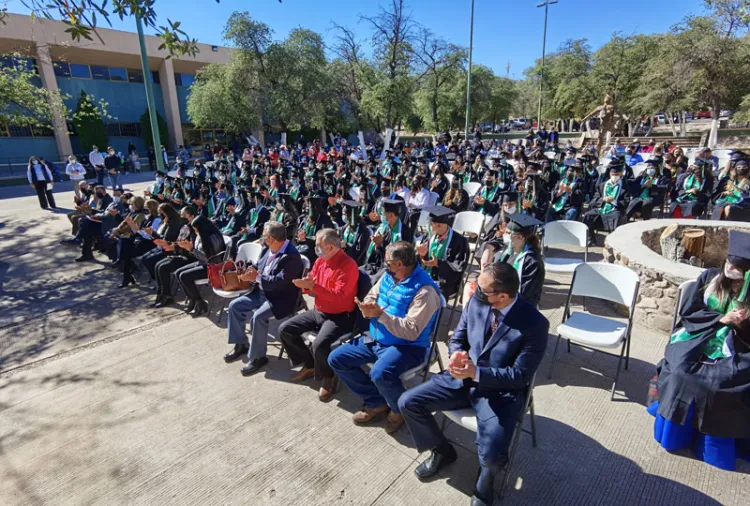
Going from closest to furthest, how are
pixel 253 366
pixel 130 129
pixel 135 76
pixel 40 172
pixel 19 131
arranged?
pixel 253 366 → pixel 40 172 → pixel 19 131 → pixel 130 129 → pixel 135 76

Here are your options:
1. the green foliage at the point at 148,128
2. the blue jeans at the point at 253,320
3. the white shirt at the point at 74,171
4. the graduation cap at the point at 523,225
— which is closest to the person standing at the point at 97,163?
the white shirt at the point at 74,171

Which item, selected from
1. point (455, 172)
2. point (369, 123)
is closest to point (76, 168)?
point (455, 172)

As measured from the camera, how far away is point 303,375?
13.5 feet

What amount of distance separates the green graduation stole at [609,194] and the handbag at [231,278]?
256 inches

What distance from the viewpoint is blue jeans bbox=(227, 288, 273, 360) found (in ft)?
14.0

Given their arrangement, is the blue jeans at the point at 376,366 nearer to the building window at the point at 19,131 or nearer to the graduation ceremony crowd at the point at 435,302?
the graduation ceremony crowd at the point at 435,302

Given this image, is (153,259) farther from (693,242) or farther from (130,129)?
(130,129)

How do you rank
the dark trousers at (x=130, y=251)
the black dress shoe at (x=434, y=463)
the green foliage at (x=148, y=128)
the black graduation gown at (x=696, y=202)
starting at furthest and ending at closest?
the green foliage at (x=148, y=128) < the black graduation gown at (x=696, y=202) < the dark trousers at (x=130, y=251) < the black dress shoe at (x=434, y=463)

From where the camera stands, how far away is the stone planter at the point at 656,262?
4398mm

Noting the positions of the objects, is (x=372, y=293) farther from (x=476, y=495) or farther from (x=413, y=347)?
(x=476, y=495)

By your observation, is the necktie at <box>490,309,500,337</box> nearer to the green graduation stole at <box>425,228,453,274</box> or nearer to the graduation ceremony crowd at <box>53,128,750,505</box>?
the graduation ceremony crowd at <box>53,128,750,505</box>

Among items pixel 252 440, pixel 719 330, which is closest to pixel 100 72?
pixel 252 440

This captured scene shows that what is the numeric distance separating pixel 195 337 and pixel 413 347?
3.03m

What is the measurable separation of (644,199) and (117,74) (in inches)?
1306
